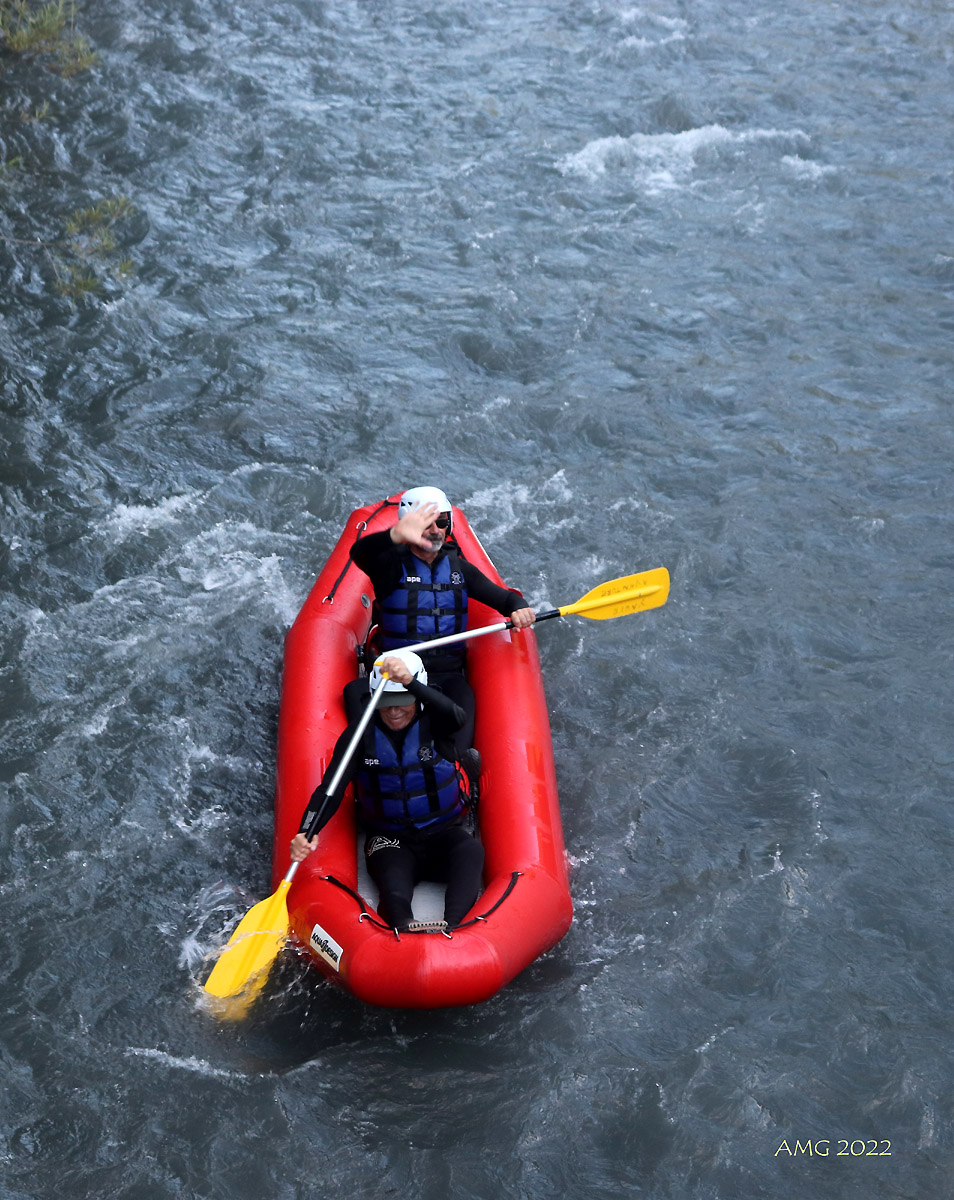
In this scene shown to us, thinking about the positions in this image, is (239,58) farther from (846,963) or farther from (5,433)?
(846,963)

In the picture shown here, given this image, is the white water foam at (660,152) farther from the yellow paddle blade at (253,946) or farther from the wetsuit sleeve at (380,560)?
the yellow paddle blade at (253,946)

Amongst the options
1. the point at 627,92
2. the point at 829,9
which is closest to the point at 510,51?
the point at 627,92

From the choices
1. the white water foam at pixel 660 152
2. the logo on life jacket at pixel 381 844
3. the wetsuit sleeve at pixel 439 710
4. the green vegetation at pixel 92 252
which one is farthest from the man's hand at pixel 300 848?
the white water foam at pixel 660 152

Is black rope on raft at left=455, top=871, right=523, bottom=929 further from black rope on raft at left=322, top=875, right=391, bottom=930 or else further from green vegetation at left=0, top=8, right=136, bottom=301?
green vegetation at left=0, top=8, right=136, bottom=301

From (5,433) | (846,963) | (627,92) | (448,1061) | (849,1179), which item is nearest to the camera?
(849,1179)

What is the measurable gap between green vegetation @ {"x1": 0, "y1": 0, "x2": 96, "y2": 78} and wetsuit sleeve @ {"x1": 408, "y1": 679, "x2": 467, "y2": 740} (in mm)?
7416

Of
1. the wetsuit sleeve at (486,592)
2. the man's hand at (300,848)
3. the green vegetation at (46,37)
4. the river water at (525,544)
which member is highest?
the green vegetation at (46,37)

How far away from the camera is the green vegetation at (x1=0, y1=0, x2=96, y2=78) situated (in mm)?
9305

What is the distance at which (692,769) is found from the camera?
4.89 metres

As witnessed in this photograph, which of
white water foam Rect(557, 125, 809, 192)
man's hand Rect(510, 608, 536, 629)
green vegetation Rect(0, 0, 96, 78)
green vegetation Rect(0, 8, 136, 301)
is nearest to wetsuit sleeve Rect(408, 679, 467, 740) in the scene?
man's hand Rect(510, 608, 536, 629)

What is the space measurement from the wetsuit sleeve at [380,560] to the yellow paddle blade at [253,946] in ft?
4.01

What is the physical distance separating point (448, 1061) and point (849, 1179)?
1201mm

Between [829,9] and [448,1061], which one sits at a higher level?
[829,9]

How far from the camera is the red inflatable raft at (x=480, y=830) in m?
3.56
